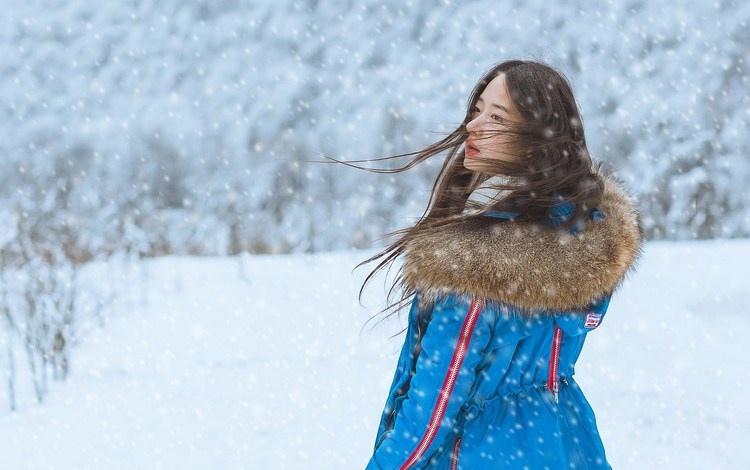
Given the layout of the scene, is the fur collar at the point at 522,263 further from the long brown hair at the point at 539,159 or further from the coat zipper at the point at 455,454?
the coat zipper at the point at 455,454

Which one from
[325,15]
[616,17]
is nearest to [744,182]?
[616,17]

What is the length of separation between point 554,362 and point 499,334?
8.2 inches

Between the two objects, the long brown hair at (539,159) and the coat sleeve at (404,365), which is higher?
the long brown hair at (539,159)

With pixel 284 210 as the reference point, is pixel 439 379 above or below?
above

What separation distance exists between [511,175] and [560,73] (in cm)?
30

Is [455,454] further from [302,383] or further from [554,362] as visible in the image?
[302,383]

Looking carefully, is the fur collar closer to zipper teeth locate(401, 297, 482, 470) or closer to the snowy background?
zipper teeth locate(401, 297, 482, 470)

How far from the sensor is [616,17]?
2697cm

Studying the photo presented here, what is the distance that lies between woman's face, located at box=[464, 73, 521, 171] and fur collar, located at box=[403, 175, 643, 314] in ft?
0.69

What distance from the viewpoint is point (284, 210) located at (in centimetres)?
2527

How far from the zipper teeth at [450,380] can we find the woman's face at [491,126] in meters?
0.38

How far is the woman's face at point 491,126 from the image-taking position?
59.7 inches

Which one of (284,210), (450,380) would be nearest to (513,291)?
(450,380)

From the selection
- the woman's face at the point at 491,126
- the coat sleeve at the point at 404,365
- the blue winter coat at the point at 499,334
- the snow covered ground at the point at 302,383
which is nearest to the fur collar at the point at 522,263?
the blue winter coat at the point at 499,334
